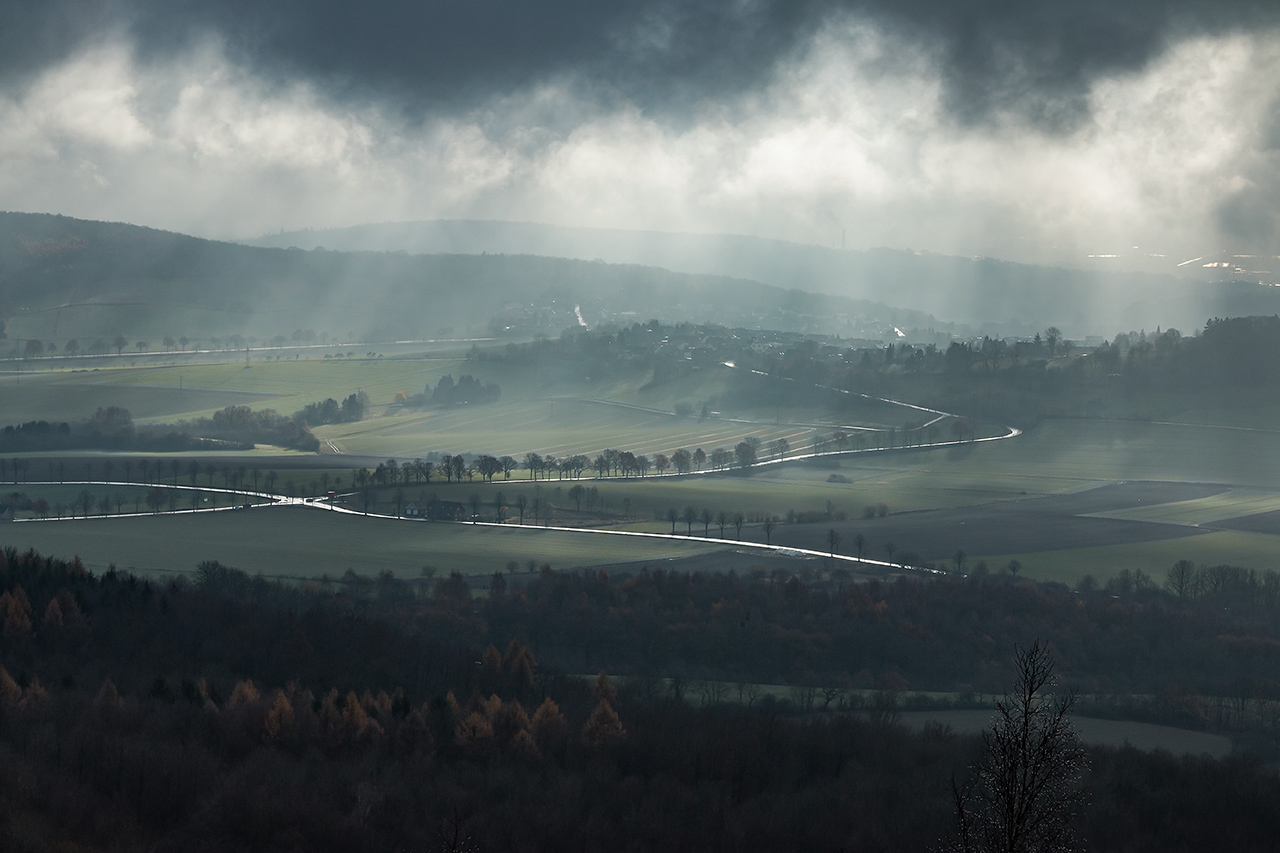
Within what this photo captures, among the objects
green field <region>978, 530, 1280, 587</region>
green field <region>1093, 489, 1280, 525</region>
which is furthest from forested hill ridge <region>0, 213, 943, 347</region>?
green field <region>978, 530, 1280, 587</region>

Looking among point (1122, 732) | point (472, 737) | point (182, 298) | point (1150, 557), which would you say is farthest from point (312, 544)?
point (182, 298)

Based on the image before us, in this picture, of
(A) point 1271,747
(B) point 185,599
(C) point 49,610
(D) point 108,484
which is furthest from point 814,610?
(D) point 108,484

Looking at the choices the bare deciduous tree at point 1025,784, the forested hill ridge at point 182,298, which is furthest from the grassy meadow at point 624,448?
the bare deciduous tree at point 1025,784

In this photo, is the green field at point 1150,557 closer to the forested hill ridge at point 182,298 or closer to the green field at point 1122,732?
the green field at point 1122,732

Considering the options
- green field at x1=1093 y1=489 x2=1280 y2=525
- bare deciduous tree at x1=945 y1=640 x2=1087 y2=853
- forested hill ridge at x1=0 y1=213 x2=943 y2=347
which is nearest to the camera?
bare deciduous tree at x1=945 y1=640 x2=1087 y2=853

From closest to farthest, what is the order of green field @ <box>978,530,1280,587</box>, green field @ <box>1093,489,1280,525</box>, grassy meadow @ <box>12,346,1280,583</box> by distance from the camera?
green field @ <box>978,530,1280,587</box>
grassy meadow @ <box>12,346,1280,583</box>
green field @ <box>1093,489,1280,525</box>

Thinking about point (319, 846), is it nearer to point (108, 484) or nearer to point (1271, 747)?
point (1271, 747)

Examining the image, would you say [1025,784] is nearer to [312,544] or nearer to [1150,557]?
[1150,557]

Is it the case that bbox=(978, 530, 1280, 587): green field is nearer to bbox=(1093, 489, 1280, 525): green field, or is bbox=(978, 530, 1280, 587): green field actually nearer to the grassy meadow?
the grassy meadow
